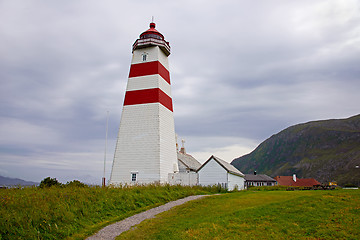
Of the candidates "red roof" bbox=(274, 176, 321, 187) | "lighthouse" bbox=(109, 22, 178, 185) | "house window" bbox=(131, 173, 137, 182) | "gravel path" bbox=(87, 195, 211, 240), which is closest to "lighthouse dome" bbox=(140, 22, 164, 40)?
"lighthouse" bbox=(109, 22, 178, 185)

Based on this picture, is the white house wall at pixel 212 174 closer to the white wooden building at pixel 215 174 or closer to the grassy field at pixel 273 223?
the white wooden building at pixel 215 174

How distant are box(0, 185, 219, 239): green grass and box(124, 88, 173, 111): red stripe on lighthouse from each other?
9906 mm

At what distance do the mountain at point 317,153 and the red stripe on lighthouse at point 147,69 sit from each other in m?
101

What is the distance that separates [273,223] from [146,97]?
1695cm

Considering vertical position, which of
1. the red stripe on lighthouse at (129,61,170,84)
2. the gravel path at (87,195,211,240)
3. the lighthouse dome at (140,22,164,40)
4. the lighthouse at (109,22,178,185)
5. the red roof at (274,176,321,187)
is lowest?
the red roof at (274,176,321,187)

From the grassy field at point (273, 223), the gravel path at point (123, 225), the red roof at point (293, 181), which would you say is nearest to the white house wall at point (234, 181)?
the gravel path at point (123, 225)

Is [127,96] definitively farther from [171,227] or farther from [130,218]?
[171,227]

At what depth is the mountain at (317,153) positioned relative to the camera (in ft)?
394

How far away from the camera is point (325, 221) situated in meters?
8.69

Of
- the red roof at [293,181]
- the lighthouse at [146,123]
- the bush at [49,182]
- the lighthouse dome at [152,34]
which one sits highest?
the lighthouse dome at [152,34]

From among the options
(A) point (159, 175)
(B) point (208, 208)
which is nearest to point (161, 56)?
(A) point (159, 175)

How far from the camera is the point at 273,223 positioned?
897 cm

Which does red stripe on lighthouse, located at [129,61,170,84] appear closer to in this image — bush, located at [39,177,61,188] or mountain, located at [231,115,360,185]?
bush, located at [39,177,61,188]

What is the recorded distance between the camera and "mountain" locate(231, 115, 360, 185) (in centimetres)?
11996
